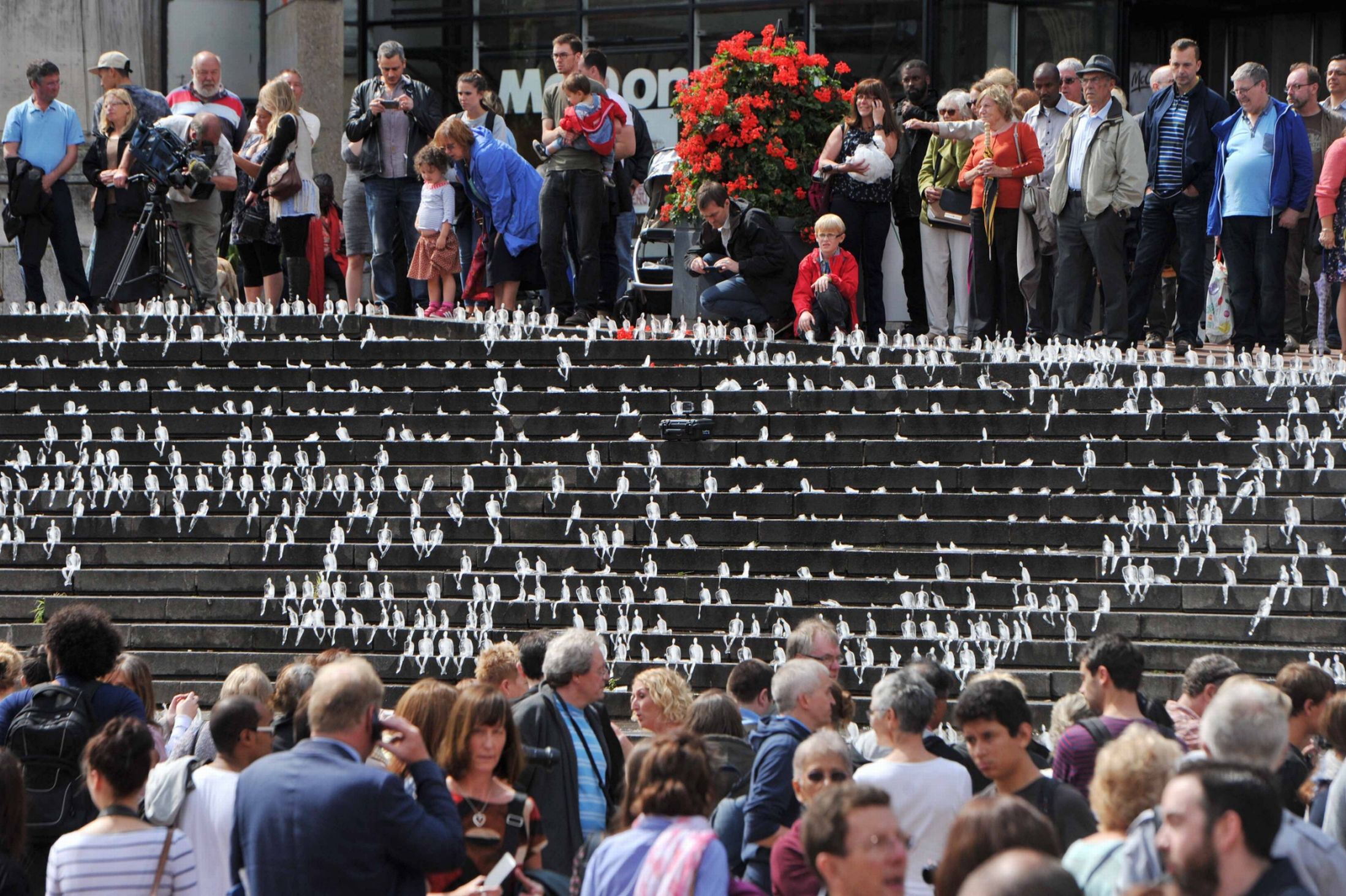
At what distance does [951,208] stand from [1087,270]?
3.95ft

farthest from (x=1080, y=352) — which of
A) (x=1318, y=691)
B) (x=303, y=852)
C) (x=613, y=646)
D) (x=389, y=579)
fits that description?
(x=303, y=852)

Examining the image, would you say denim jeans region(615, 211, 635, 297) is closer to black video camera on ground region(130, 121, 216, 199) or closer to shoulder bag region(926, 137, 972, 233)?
shoulder bag region(926, 137, 972, 233)

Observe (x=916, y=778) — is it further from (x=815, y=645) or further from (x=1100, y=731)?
(x=815, y=645)

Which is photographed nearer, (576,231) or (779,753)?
(779,753)

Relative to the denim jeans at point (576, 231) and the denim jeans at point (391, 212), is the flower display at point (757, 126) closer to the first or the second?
the denim jeans at point (576, 231)

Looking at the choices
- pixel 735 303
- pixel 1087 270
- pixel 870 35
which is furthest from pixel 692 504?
pixel 870 35

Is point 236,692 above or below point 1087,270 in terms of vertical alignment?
below

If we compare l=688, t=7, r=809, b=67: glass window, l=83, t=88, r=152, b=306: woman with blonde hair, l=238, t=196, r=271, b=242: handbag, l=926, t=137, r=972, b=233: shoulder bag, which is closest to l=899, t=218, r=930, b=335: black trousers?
l=926, t=137, r=972, b=233: shoulder bag

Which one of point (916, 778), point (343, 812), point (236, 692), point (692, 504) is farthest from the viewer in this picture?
point (692, 504)

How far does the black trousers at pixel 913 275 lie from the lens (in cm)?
→ 1472

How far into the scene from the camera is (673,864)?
4578 mm

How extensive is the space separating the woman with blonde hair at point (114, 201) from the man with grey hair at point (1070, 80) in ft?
23.2

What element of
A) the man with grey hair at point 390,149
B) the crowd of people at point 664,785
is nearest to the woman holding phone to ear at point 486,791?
the crowd of people at point 664,785

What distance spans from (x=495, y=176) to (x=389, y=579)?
171 inches
